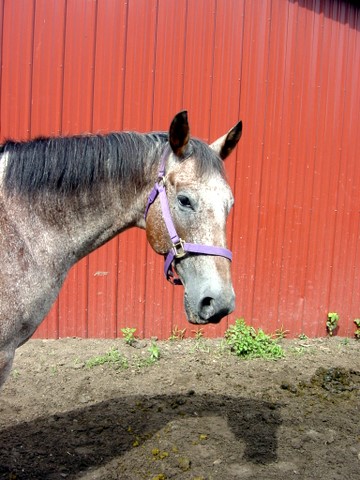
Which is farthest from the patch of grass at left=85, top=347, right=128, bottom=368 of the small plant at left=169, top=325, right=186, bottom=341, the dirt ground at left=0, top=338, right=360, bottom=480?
the small plant at left=169, top=325, right=186, bottom=341

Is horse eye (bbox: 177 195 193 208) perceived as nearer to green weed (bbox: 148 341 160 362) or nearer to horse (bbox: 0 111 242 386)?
horse (bbox: 0 111 242 386)

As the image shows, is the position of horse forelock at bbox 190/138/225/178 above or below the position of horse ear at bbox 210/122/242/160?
below

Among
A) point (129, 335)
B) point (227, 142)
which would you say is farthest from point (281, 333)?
point (227, 142)

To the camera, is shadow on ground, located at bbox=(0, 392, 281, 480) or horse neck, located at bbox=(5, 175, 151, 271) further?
shadow on ground, located at bbox=(0, 392, 281, 480)

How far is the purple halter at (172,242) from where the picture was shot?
87.1 inches

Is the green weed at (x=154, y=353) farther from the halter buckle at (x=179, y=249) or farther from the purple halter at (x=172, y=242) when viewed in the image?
the halter buckle at (x=179, y=249)

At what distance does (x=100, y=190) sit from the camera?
2.43m

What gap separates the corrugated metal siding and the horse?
2.69 meters

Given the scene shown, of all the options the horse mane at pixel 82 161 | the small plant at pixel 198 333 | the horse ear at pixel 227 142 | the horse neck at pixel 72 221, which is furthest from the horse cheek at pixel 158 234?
the small plant at pixel 198 333

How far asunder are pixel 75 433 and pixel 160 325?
206 cm

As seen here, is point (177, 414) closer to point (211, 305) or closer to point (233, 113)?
point (211, 305)

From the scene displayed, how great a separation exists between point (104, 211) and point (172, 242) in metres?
0.45

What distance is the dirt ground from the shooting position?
10.1 feet

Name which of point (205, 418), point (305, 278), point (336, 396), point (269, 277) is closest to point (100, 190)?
point (205, 418)
